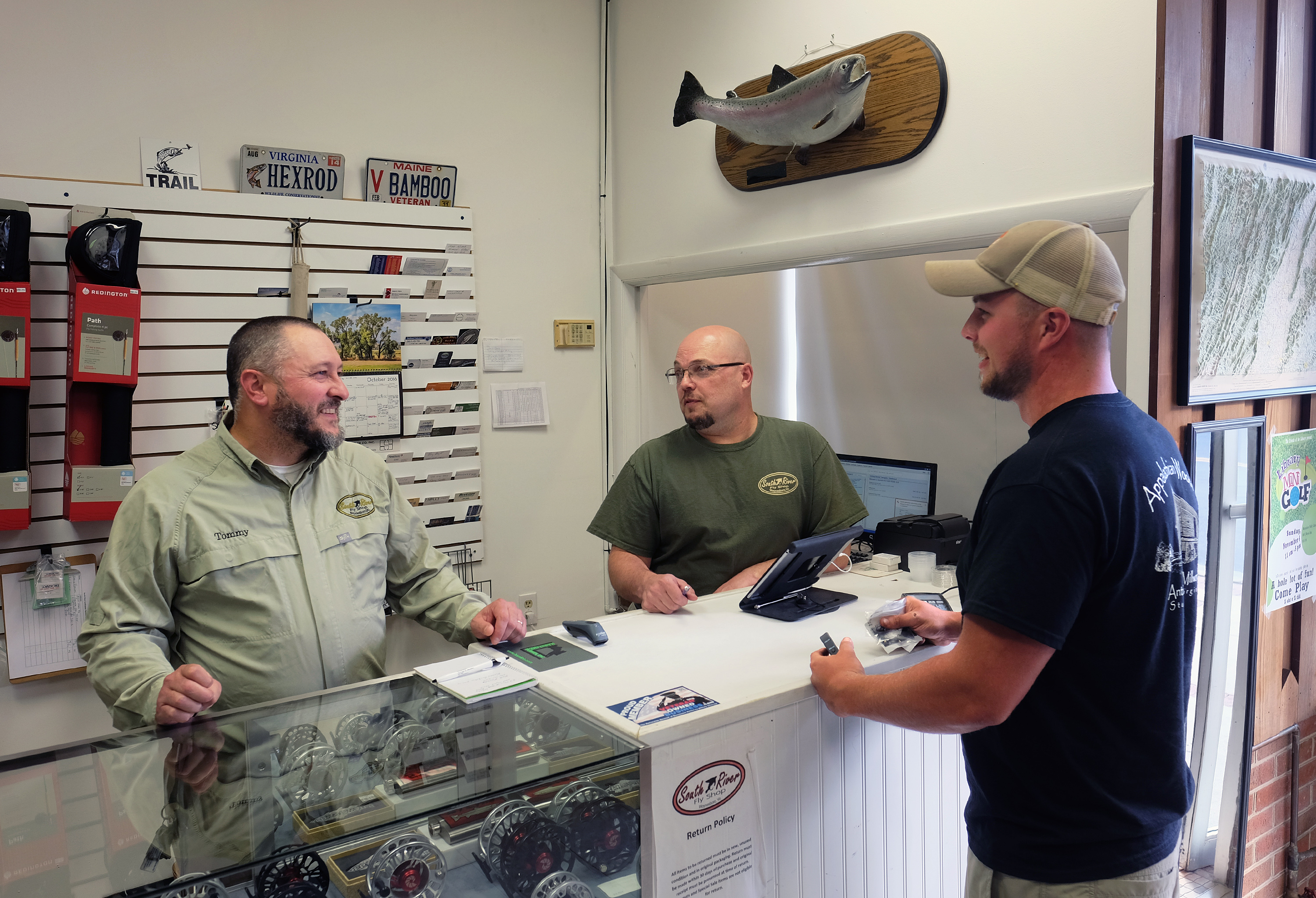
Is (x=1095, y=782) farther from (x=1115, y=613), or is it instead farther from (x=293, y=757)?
(x=293, y=757)

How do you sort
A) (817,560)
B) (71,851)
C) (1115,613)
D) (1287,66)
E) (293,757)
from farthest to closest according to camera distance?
(1287,66) → (817,560) → (293,757) → (1115,613) → (71,851)

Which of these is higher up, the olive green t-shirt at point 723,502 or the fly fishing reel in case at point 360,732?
the olive green t-shirt at point 723,502

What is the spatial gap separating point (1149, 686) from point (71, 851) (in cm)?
160

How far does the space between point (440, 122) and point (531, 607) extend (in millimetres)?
2074

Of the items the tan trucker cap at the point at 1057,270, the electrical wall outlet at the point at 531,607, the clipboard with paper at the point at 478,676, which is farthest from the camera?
the electrical wall outlet at the point at 531,607

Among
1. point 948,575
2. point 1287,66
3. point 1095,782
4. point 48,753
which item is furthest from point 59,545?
point 1287,66

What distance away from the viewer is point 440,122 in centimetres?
375

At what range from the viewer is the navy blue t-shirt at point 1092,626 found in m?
1.36

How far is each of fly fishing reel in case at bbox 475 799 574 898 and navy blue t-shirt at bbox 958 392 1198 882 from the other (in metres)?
0.75

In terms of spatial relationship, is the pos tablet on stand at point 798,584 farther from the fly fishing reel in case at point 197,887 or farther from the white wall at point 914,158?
the fly fishing reel in case at point 197,887

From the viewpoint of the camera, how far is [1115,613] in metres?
1.42

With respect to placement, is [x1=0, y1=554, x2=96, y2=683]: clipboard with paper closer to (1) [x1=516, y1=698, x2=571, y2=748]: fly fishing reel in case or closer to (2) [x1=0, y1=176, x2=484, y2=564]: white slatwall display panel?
(2) [x1=0, y1=176, x2=484, y2=564]: white slatwall display panel

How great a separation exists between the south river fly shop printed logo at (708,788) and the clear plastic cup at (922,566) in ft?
4.07

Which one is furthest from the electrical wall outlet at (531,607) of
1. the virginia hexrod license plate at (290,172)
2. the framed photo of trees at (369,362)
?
the virginia hexrod license plate at (290,172)
